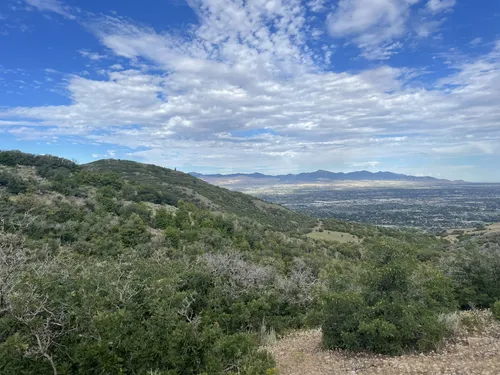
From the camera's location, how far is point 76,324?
8.44m

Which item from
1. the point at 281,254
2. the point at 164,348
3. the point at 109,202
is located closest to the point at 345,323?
the point at 164,348

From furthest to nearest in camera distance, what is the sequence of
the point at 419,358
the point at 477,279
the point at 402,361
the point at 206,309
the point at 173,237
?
the point at 173,237, the point at 477,279, the point at 206,309, the point at 419,358, the point at 402,361

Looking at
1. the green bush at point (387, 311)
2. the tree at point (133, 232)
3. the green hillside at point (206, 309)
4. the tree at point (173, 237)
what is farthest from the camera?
the tree at point (173, 237)

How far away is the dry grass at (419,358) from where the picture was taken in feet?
23.3

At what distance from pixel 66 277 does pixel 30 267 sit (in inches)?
57.6

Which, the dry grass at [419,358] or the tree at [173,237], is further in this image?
the tree at [173,237]

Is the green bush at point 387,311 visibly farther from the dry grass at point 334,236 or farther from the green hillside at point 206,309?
the dry grass at point 334,236

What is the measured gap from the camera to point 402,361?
774 cm

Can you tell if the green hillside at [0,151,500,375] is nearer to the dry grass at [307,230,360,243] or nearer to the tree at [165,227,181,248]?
the tree at [165,227,181,248]

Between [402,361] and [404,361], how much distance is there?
0.05m

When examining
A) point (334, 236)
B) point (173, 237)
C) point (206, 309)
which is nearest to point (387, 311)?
point (206, 309)

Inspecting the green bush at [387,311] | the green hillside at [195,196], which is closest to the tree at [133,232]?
the green hillside at [195,196]

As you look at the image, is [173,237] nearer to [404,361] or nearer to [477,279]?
[477,279]

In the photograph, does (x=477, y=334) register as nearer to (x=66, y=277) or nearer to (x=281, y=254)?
(x=66, y=277)
